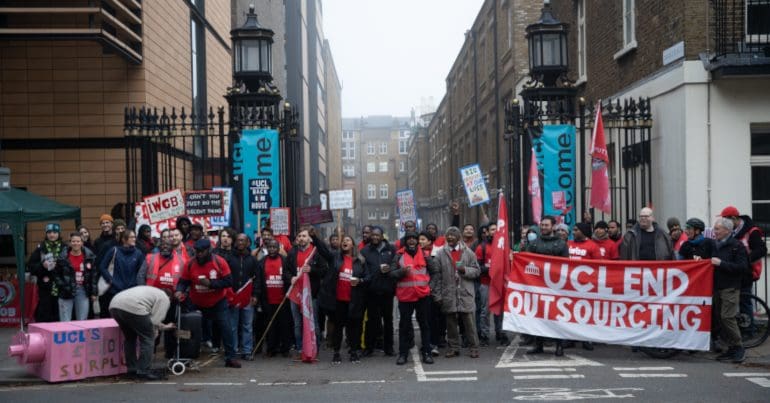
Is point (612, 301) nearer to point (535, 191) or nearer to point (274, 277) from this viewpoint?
point (535, 191)

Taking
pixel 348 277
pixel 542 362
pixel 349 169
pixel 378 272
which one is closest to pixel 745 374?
pixel 542 362

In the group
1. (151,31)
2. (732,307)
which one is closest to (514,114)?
(732,307)

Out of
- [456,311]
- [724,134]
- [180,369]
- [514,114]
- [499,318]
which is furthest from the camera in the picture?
[514,114]

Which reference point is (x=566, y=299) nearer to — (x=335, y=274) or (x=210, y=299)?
(x=335, y=274)

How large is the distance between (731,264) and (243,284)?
646 cm

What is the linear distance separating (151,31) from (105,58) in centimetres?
150

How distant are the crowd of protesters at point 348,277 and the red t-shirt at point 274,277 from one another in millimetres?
14

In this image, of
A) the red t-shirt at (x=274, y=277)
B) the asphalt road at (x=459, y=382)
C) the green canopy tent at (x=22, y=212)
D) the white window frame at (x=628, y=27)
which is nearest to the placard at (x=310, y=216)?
the red t-shirt at (x=274, y=277)

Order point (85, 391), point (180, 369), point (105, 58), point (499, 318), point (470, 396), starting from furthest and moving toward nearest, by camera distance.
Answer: point (105, 58), point (499, 318), point (180, 369), point (85, 391), point (470, 396)

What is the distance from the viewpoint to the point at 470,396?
880 cm

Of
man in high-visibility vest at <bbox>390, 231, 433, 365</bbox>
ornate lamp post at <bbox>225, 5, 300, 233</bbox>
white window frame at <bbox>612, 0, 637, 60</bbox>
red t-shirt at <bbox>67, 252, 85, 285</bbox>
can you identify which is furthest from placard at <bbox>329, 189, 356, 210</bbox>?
white window frame at <bbox>612, 0, 637, 60</bbox>

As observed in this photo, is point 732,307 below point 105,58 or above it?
below

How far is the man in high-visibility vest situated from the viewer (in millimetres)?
11352

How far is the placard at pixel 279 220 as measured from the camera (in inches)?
563
